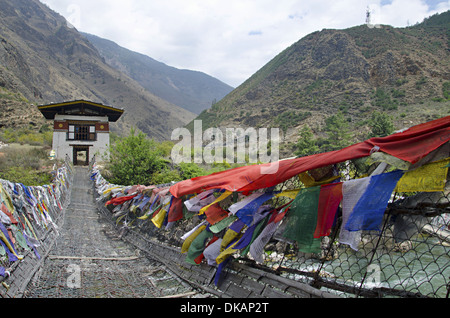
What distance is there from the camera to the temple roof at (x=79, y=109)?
33025 millimetres

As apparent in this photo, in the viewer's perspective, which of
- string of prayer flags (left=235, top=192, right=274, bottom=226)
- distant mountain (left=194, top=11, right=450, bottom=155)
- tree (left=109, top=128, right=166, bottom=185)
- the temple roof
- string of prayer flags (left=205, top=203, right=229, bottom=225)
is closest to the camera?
string of prayer flags (left=235, top=192, right=274, bottom=226)

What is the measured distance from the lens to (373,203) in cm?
340

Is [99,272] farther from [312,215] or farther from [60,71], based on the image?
[60,71]

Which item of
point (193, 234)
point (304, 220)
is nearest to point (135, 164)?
point (193, 234)

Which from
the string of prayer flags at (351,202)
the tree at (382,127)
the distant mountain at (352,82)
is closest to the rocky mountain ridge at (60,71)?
the distant mountain at (352,82)

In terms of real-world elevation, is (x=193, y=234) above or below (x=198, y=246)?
above

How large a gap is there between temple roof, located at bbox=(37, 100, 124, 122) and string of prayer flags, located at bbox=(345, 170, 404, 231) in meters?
33.8

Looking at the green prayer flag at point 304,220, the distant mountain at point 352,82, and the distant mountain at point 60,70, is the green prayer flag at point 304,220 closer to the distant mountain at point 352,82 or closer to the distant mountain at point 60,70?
the distant mountain at point 352,82

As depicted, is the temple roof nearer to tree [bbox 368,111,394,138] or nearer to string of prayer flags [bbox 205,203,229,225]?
tree [bbox 368,111,394,138]

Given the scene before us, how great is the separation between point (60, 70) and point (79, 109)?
244 feet

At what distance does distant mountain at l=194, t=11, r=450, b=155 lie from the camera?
52750 mm

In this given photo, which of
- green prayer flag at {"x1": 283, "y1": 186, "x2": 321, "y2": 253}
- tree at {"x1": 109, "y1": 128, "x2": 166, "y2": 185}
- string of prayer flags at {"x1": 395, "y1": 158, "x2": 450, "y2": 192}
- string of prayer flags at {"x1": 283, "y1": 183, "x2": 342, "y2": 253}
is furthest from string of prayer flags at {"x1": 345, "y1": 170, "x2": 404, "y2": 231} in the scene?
tree at {"x1": 109, "y1": 128, "x2": 166, "y2": 185}

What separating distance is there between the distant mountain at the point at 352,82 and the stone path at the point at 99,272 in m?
40.0
